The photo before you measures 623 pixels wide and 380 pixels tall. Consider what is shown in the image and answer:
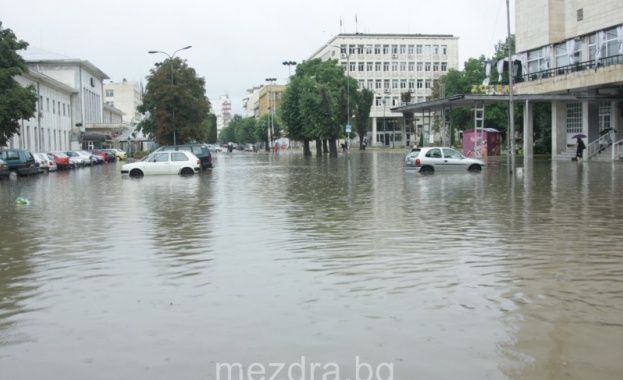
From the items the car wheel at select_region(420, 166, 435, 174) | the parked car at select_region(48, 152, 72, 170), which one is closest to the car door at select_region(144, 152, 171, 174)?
the car wheel at select_region(420, 166, 435, 174)

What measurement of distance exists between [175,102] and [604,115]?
3912 centimetres

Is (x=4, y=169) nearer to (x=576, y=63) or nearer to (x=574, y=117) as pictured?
(x=576, y=63)

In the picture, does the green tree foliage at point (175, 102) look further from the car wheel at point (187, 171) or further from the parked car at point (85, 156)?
the car wheel at point (187, 171)

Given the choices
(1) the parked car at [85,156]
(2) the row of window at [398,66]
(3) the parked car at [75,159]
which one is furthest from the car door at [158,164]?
(2) the row of window at [398,66]

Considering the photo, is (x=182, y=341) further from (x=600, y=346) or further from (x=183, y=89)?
(x=183, y=89)

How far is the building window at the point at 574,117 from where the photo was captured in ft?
175

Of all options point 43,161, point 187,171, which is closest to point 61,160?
point 43,161

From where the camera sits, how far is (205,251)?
36.4ft

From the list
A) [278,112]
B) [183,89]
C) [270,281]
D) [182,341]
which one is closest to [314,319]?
[182,341]

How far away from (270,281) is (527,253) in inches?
163

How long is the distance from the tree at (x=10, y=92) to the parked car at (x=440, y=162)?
78.7 feet

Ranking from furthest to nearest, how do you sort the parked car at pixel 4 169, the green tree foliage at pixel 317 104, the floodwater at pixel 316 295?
the green tree foliage at pixel 317 104 < the parked car at pixel 4 169 < the floodwater at pixel 316 295

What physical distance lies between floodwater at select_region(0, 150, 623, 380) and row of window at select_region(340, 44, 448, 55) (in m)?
117

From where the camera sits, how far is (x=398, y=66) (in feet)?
439
